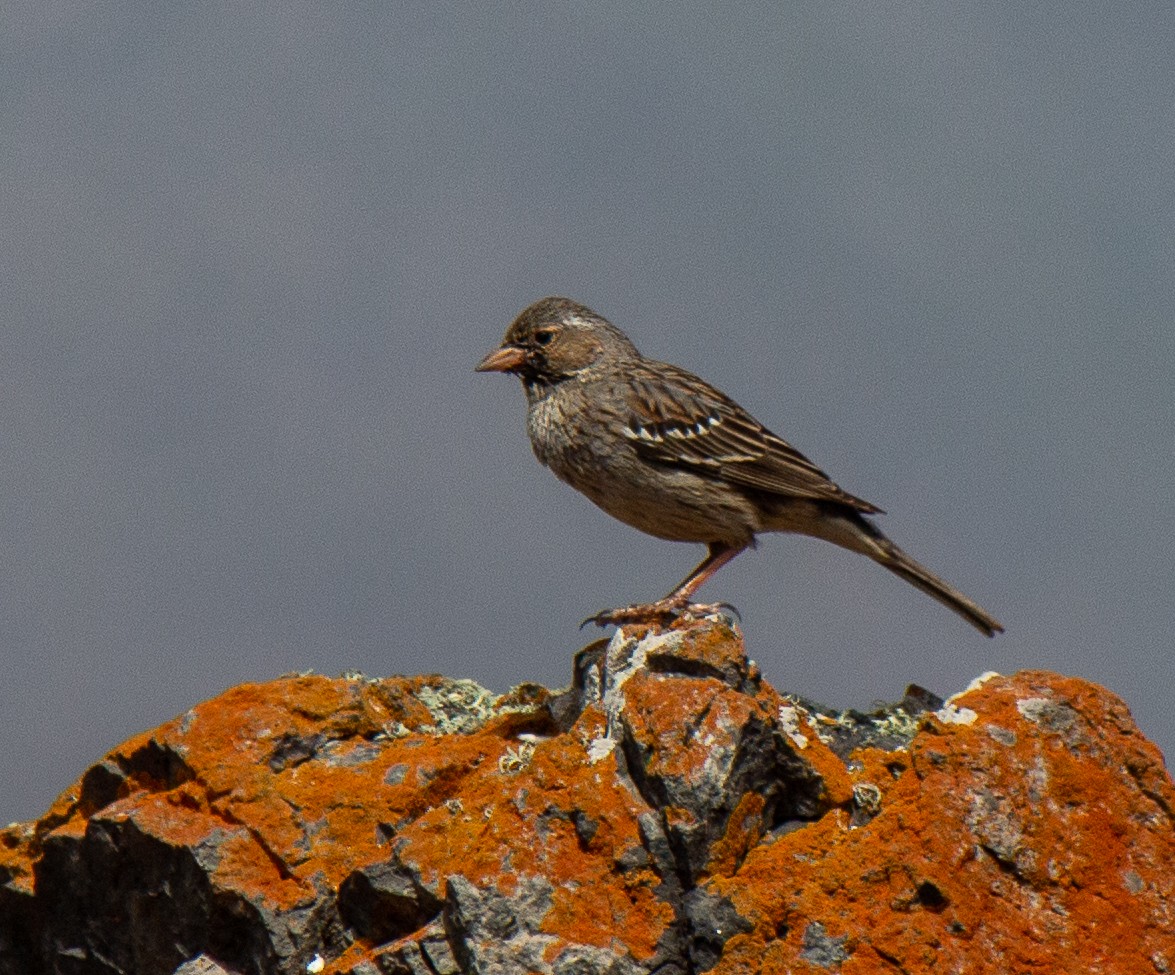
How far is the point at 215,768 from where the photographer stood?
21.4 ft

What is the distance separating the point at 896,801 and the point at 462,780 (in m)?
1.51

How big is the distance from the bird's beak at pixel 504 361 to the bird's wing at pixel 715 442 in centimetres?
61

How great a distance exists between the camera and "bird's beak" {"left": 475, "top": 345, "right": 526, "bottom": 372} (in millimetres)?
9859

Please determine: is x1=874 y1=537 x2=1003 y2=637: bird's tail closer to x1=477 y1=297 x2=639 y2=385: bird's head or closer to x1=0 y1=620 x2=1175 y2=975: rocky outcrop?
x1=477 y1=297 x2=639 y2=385: bird's head

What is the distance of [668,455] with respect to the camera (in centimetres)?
909

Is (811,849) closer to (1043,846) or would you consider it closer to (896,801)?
(896,801)

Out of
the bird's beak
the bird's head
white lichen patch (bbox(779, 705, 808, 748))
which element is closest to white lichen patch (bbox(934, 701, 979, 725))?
white lichen patch (bbox(779, 705, 808, 748))

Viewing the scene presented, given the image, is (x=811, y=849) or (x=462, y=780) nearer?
(x=811, y=849)

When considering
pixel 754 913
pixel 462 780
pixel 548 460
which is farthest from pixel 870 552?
pixel 754 913

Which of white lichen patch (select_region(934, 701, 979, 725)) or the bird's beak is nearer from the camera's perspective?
white lichen patch (select_region(934, 701, 979, 725))

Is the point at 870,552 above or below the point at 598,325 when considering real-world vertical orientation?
below

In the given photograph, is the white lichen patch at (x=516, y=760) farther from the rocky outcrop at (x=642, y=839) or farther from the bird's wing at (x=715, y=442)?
the bird's wing at (x=715, y=442)

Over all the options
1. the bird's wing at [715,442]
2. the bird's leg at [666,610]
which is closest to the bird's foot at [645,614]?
the bird's leg at [666,610]

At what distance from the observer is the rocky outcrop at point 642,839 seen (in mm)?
5473
